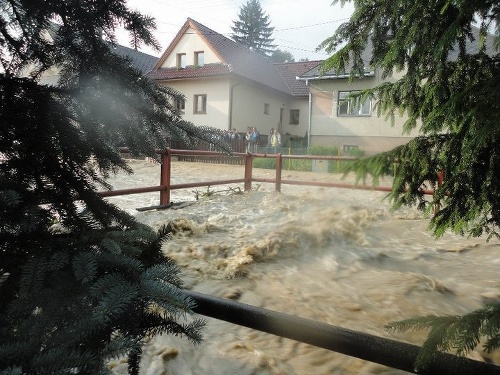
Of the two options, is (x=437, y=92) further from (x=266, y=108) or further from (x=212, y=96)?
(x=266, y=108)

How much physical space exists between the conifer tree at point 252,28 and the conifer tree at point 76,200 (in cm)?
6429

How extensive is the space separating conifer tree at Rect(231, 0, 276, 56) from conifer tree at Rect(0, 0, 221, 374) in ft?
211

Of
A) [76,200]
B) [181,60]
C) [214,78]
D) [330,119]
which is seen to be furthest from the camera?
[181,60]

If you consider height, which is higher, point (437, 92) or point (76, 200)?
point (437, 92)

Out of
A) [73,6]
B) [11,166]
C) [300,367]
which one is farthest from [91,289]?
[300,367]

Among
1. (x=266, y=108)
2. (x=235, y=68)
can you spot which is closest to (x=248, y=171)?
(x=235, y=68)

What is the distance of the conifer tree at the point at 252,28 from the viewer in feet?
207

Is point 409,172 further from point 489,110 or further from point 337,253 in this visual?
point 337,253

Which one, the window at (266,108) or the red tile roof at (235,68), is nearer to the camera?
the red tile roof at (235,68)

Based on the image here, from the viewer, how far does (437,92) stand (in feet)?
7.41

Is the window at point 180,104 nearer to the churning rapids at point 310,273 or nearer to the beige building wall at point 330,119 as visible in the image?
the churning rapids at point 310,273

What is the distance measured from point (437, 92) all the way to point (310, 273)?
245 centimetres

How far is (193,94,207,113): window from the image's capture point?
24359 millimetres

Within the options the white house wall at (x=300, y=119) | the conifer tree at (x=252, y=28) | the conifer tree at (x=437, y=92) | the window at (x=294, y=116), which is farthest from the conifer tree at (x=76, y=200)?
the conifer tree at (x=252, y=28)
